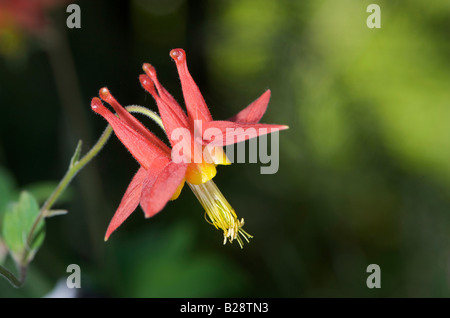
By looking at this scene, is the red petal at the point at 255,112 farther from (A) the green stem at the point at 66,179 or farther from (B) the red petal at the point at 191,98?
(A) the green stem at the point at 66,179

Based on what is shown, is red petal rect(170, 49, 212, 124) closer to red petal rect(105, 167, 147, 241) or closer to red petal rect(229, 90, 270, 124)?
red petal rect(229, 90, 270, 124)

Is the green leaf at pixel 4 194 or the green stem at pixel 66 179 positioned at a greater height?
the green leaf at pixel 4 194

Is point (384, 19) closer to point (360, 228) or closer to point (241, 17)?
point (241, 17)

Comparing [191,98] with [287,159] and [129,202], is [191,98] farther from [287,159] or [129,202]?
[287,159]

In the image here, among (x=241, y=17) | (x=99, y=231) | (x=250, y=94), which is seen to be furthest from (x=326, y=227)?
(x=241, y=17)

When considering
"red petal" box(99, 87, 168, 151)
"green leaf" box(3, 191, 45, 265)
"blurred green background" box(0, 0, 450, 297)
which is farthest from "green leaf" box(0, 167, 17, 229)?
"red petal" box(99, 87, 168, 151)

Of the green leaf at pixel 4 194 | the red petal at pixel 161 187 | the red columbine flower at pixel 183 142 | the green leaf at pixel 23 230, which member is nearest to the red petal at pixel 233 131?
the red columbine flower at pixel 183 142
